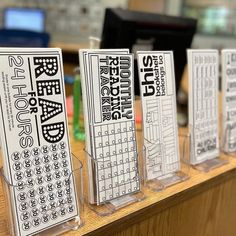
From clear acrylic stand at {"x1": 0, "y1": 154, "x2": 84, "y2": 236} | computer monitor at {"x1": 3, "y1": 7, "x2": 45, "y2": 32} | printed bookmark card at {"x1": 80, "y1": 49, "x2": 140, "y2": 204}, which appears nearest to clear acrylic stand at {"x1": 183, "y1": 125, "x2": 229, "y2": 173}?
printed bookmark card at {"x1": 80, "y1": 49, "x2": 140, "y2": 204}

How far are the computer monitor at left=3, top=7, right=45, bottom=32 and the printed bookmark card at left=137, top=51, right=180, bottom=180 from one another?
12.0 feet

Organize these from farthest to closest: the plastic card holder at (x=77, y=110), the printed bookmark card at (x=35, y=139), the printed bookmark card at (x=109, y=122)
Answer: the plastic card holder at (x=77, y=110) → the printed bookmark card at (x=109, y=122) → the printed bookmark card at (x=35, y=139)

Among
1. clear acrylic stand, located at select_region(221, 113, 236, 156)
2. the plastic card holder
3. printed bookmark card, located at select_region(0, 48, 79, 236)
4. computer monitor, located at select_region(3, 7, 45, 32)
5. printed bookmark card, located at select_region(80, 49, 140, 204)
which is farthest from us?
computer monitor, located at select_region(3, 7, 45, 32)

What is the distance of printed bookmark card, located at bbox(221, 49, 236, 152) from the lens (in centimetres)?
101

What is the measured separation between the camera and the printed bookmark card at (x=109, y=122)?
697 millimetres

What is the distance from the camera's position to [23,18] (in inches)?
164

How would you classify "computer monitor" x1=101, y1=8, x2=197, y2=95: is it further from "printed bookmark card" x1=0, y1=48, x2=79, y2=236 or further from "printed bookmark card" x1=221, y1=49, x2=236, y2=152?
"printed bookmark card" x1=0, y1=48, x2=79, y2=236

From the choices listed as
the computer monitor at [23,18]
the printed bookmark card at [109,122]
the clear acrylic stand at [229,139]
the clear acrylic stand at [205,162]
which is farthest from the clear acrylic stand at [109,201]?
the computer monitor at [23,18]

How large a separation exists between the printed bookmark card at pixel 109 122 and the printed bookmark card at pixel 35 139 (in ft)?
0.19

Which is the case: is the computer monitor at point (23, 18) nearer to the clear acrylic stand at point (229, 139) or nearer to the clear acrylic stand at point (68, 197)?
the clear acrylic stand at point (229, 139)

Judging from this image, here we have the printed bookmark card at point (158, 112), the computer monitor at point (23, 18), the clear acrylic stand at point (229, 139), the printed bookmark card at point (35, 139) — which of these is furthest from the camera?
the computer monitor at point (23, 18)

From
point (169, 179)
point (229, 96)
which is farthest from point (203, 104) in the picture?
point (169, 179)

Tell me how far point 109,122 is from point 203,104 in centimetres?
34

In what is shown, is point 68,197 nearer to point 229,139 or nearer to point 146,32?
point 229,139
